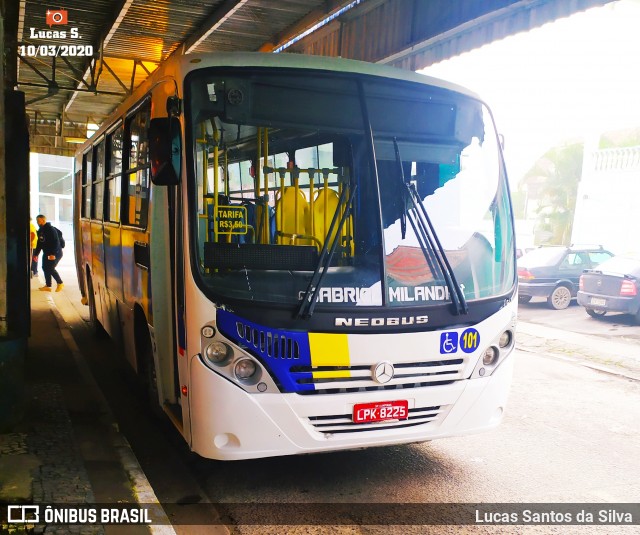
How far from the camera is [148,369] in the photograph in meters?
5.46

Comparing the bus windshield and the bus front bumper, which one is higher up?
the bus windshield

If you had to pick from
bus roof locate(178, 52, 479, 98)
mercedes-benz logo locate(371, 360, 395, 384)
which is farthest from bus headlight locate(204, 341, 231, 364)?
bus roof locate(178, 52, 479, 98)

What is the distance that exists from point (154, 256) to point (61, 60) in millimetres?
13224

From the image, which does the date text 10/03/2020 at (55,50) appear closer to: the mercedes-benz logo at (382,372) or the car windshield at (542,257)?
the car windshield at (542,257)

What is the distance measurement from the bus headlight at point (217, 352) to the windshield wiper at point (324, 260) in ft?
1.65

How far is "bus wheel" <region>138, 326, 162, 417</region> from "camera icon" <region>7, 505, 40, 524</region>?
1645mm

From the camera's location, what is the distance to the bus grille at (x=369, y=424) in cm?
391

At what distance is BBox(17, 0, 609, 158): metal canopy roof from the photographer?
8123 millimetres

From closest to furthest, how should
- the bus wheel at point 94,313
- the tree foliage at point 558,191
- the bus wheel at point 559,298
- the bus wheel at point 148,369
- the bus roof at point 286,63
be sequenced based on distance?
the bus roof at point 286,63, the bus wheel at point 148,369, the bus wheel at point 94,313, the bus wheel at point 559,298, the tree foliage at point 558,191

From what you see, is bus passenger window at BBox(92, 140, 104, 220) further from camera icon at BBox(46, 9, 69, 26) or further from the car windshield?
the car windshield

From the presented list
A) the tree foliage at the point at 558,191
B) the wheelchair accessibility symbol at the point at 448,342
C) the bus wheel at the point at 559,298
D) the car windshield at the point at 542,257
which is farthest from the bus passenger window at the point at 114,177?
the tree foliage at the point at 558,191

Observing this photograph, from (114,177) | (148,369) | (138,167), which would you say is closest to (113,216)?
(114,177)

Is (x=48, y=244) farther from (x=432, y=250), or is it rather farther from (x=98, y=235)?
(x=432, y=250)

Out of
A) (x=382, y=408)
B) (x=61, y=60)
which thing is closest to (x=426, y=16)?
(x=382, y=408)
